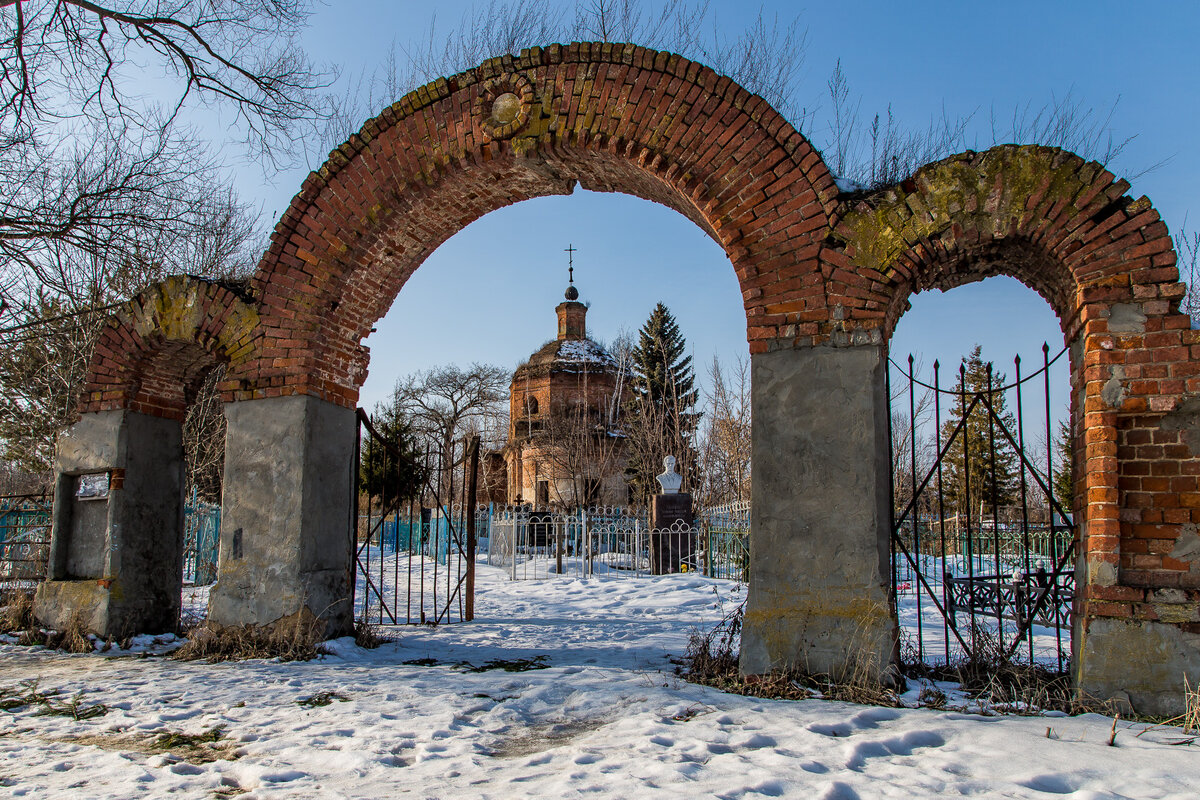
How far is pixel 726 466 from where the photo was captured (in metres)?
21.5

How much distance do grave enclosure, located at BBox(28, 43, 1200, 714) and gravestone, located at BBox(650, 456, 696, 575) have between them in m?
8.95

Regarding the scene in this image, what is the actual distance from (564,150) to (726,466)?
16.3 m

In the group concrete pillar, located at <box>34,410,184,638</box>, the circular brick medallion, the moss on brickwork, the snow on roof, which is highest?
the snow on roof

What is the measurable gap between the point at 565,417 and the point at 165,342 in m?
26.5

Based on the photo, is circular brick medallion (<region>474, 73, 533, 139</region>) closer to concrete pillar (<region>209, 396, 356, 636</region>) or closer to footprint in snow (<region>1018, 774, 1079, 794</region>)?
concrete pillar (<region>209, 396, 356, 636</region>)

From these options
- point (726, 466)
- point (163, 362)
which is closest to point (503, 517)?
point (726, 466)

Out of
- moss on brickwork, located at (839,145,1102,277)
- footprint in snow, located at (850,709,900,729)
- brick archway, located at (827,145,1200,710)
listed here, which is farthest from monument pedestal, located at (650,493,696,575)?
footprint in snow, located at (850,709,900,729)

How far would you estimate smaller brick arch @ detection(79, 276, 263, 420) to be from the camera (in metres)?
6.91

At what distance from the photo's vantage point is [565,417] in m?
33.5

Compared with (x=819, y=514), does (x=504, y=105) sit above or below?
above

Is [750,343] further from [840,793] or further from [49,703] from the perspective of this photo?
[49,703]

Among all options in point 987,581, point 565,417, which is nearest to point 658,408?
point 565,417

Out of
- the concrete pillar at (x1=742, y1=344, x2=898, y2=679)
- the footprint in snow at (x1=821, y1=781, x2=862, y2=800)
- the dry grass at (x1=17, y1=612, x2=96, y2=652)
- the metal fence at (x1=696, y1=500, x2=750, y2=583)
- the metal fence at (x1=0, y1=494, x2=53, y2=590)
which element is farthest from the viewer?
the metal fence at (x1=696, y1=500, x2=750, y2=583)

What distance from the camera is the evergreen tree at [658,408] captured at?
76.1 feet
